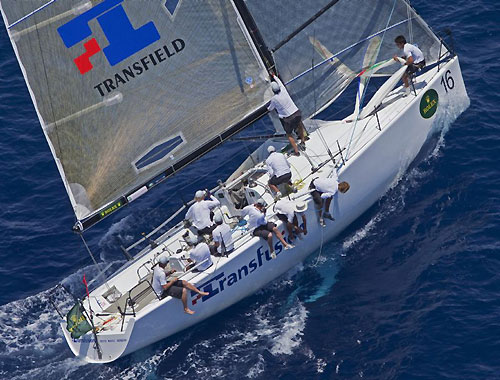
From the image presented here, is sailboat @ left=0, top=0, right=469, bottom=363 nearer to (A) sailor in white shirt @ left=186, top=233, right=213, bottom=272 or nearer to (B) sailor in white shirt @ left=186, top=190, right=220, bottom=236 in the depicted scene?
(A) sailor in white shirt @ left=186, top=233, right=213, bottom=272

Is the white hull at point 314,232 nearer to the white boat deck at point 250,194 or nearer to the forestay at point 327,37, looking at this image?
the white boat deck at point 250,194

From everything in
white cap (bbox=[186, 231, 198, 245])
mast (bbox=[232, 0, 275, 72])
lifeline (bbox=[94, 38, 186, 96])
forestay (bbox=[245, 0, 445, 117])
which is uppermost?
lifeline (bbox=[94, 38, 186, 96])

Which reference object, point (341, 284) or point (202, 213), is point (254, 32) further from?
point (341, 284)

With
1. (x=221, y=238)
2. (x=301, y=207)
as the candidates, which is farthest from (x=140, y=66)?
(x=301, y=207)

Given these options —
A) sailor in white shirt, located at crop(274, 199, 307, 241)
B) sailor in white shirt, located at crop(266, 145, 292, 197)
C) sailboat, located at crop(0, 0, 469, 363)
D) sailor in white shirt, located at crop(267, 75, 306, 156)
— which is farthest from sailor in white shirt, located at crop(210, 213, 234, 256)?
sailor in white shirt, located at crop(267, 75, 306, 156)

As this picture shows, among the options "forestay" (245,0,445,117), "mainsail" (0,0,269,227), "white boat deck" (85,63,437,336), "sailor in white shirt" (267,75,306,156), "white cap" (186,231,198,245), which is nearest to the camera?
"mainsail" (0,0,269,227)

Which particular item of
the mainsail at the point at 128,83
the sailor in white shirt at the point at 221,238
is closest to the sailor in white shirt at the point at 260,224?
the sailor in white shirt at the point at 221,238
